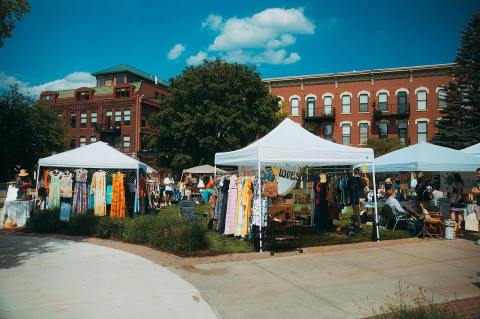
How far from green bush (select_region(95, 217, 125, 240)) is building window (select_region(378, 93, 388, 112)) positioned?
3900 centimetres

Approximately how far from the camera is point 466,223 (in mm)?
12734

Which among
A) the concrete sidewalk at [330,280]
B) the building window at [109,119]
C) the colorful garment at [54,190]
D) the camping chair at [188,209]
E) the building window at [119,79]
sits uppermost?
the building window at [119,79]

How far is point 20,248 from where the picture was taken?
9422mm

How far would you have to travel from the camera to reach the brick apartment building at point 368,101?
1658 inches

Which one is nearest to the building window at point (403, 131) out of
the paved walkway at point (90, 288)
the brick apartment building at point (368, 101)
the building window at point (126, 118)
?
the brick apartment building at point (368, 101)

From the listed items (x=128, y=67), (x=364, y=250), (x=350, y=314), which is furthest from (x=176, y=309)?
(x=128, y=67)

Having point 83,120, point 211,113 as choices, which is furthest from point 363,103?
point 83,120

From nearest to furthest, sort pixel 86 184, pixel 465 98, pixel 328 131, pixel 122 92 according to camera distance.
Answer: pixel 86 184 → pixel 465 98 → pixel 328 131 → pixel 122 92

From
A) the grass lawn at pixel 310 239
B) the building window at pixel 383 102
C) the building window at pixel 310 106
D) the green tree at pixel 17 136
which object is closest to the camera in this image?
the grass lawn at pixel 310 239

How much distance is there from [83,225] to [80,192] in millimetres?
2663

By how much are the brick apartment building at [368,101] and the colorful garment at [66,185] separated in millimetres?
33975

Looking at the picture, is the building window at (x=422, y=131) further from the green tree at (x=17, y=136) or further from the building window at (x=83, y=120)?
the building window at (x=83, y=120)

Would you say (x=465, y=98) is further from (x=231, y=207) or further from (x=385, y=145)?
(x=231, y=207)

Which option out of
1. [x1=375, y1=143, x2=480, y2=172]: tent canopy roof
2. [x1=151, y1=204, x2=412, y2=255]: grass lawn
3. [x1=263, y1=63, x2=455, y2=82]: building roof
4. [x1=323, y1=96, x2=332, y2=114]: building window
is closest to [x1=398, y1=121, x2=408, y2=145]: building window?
[x1=263, y1=63, x2=455, y2=82]: building roof
